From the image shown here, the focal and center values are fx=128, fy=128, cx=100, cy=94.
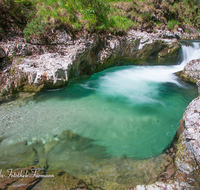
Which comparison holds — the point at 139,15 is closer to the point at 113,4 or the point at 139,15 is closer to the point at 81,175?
the point at 113,4

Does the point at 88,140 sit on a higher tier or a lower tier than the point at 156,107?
lower

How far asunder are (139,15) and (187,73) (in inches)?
274

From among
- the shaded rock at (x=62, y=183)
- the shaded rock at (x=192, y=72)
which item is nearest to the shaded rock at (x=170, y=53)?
the shaded rock at (x=192, y=72)

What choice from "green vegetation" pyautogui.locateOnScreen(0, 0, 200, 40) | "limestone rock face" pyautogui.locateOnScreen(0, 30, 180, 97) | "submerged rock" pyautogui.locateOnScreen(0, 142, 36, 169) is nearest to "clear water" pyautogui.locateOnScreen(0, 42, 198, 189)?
"submerged rock" pyautogui.locateOnScreen(0, 142, 36, 169)

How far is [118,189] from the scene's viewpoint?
7.11 feet

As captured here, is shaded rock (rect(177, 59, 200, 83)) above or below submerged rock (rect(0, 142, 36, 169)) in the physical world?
above

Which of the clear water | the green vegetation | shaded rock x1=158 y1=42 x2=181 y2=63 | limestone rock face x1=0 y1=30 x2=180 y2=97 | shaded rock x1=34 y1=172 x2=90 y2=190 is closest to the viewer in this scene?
shaded rock x1=34 y1=172 x2=90 y2=190

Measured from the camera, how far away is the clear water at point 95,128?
2.65 metres

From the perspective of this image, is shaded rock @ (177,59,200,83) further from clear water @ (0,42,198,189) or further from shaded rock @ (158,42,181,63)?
shaded rock @ (158,42,181,63)

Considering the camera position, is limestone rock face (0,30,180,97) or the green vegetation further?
the green vegetation

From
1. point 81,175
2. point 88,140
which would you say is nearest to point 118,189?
point 81,175

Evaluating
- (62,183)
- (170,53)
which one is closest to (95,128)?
(62,183)

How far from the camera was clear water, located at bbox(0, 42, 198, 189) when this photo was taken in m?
2.65

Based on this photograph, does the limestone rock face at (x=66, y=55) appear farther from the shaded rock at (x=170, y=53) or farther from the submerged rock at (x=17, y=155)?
the submerged rock at (x=17, y=155)
